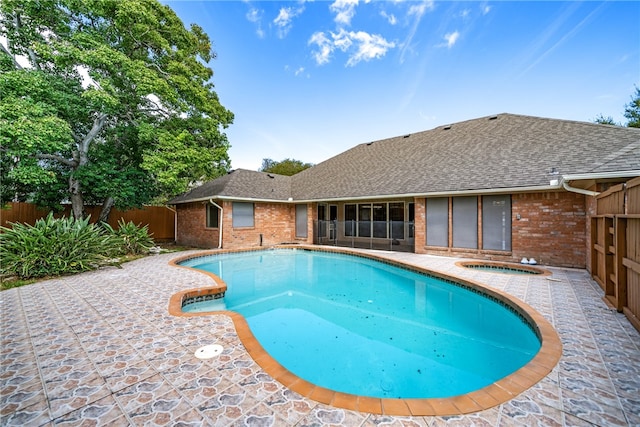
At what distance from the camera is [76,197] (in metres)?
11.7

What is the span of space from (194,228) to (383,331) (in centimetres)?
1270

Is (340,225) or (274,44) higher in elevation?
(274,44)

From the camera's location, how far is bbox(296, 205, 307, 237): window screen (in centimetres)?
1480

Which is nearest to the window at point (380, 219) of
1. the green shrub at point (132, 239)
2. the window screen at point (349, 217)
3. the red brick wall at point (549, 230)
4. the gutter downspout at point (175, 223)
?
the window screen at point (349, 217)

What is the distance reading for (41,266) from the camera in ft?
21.9

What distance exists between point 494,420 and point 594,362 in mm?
1749

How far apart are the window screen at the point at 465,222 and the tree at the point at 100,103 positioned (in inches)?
443

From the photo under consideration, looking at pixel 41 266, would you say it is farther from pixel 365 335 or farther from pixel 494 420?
pixel 494 420

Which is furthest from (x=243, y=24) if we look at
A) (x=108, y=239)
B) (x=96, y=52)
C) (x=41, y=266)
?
(x=41, y=266)

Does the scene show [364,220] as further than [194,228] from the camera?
Yes

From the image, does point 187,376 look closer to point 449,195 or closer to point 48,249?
point 48,249

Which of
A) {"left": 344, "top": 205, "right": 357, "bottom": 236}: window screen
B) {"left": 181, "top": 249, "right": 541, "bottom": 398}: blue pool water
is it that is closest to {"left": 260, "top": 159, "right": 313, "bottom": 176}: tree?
{"left": 344, "top": 205, "right": 357, "bottom": 236}: window screen

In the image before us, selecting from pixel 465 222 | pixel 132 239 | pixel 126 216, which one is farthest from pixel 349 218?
pixel 126 216

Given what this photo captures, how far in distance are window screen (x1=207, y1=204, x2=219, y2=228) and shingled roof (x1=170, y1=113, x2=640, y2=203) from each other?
2.83 ft
